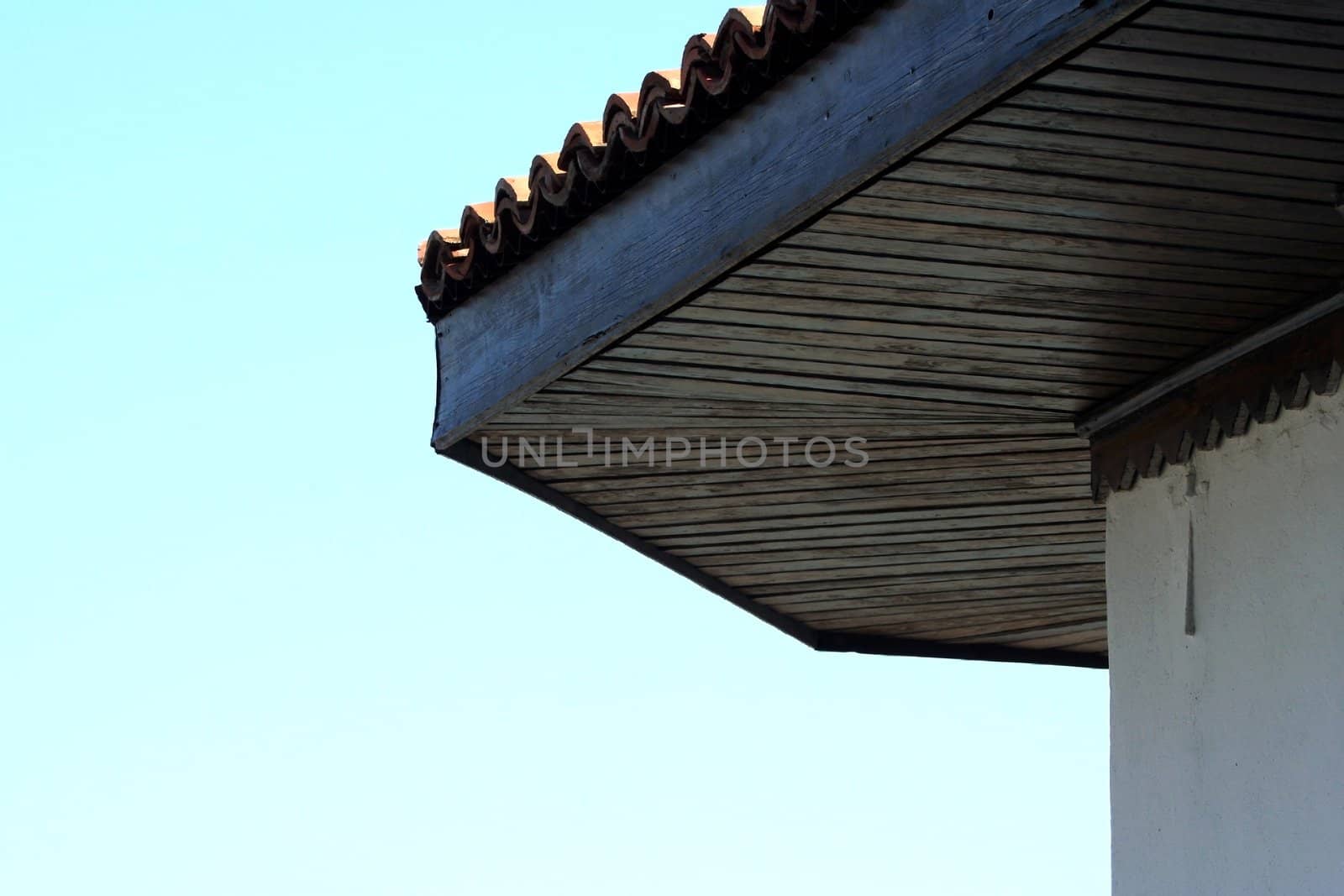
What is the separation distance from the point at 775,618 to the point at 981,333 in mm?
2403

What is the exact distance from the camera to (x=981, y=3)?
382 centimetres

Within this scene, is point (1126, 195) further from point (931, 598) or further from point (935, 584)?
point (931, 598)

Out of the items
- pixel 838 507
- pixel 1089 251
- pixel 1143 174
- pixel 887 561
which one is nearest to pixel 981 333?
pixel 1089 251

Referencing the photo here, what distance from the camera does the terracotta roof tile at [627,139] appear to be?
434cm

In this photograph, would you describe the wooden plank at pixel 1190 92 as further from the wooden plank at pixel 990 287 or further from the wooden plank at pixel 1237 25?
the wooden plank at pixel 990 287

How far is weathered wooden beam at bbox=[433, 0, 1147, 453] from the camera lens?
149 inches

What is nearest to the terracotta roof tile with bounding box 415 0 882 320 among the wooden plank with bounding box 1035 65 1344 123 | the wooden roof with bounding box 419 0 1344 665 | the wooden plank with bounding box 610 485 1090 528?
the wooden roof with bounding box 419 0 1344 665

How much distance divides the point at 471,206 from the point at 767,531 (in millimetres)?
1707

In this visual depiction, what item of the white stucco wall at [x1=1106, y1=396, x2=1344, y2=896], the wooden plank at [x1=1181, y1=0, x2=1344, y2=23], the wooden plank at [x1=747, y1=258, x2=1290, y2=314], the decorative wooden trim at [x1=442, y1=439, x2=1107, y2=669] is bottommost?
the white stucco wall at [x1=1106, y1=396, x2=1344, y2=896]

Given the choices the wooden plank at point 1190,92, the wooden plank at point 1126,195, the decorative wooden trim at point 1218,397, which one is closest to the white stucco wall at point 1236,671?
the decorative wooden trim at point 1218,397

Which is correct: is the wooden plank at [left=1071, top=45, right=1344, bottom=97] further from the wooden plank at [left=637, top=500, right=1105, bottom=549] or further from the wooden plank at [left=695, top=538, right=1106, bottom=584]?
the wooden plank at [left=695, top=538, right=1106, bottom=584]

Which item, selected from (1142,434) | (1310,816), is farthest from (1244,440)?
(1310,816)

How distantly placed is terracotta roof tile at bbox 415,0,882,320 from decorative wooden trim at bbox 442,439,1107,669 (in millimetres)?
565

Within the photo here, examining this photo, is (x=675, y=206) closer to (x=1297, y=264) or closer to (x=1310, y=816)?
(x=1297, y=264)
